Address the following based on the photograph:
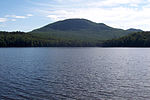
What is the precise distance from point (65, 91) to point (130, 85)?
488 inches

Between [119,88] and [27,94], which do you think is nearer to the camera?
[27,94]

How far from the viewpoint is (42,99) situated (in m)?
26.8

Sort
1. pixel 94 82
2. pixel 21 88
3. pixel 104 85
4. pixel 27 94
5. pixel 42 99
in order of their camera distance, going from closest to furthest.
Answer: pixel 42 99
pixel 27 94
pixel 21 88
pixel 104 85
pixel 94 82

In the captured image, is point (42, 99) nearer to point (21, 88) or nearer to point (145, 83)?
point (21, 88)

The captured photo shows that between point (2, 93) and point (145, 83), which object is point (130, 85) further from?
point (2, 93)

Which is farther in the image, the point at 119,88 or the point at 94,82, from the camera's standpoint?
the point at 94,82

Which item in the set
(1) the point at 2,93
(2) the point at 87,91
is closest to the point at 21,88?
(1) the point at 2,93

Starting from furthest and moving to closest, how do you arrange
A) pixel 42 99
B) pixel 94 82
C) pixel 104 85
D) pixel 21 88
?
pixel 94 82
pixel 104 85
pixel 21 88
pixel 42 99

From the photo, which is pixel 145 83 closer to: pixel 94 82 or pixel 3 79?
pixel 94 82

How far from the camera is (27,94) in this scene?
94.9 feet

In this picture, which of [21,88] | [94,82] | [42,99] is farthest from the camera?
[94,82]

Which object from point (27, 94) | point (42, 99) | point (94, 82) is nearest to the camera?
point (42, 99)

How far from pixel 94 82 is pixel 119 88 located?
5.92 meters

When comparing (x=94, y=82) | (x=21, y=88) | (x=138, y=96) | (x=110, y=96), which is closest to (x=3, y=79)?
(x=21, y=88)
